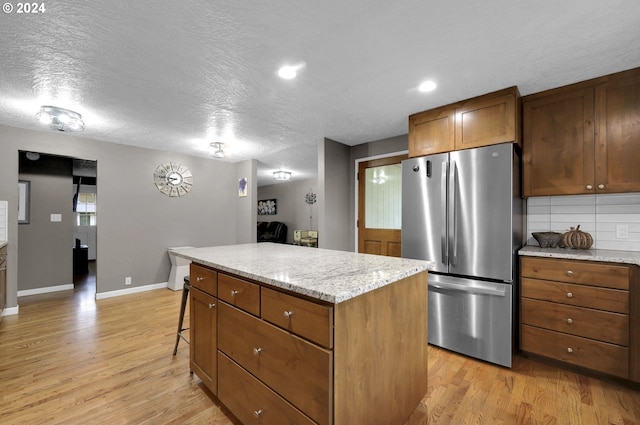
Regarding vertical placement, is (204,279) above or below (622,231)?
below

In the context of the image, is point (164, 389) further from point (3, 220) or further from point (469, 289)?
point (3, 220)

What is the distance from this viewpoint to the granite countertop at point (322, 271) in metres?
1.12

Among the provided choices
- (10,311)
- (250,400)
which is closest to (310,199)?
(10,311)

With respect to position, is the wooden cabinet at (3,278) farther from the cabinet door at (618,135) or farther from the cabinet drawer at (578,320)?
the cabinet door at (618,135)

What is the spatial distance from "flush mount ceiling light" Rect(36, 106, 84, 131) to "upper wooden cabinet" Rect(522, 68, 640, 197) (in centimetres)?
448

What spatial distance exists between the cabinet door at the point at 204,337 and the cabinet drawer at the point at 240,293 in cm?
15

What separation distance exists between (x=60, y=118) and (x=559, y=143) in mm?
4732

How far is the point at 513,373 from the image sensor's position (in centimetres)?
219

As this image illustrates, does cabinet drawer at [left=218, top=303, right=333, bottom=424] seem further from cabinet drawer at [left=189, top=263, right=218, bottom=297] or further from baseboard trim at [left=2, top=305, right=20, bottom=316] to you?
baseboard trim at [left=2, top=305, right=20, bottom=316]

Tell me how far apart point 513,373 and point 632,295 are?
0.98 meters

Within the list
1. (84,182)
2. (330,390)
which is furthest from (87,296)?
(330,390)

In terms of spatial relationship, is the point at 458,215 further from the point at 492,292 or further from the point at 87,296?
the point at 87,296

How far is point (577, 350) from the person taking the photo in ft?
6.91

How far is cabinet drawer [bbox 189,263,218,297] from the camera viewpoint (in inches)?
69.3
